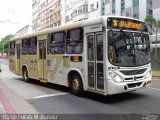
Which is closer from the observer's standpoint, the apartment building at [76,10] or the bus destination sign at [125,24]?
the bus destination sign at [125,24]

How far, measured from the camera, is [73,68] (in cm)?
1029

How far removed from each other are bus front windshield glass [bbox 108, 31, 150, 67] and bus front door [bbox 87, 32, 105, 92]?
1.20 feet

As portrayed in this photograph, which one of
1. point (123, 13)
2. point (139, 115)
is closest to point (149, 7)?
point (123, 13)

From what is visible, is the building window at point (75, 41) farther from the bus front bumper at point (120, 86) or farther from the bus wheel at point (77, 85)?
the bus front bumper at point (120, 86)

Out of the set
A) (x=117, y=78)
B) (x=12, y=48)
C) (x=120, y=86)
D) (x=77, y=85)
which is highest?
(x=12, y=48)

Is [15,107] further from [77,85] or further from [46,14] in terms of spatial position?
[46,14]

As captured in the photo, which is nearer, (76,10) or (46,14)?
(76,10)

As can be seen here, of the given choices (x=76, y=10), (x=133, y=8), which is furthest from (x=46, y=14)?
(x=133, y=8)

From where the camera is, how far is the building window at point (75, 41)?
9.85 m

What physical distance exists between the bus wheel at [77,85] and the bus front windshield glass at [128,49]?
76.8 inches

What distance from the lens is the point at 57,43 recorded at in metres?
11.5

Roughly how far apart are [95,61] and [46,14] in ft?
275

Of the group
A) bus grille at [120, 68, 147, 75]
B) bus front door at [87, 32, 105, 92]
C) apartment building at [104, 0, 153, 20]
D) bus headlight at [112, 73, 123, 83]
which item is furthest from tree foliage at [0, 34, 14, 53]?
bus headlight at [112, 73, 123, 83]

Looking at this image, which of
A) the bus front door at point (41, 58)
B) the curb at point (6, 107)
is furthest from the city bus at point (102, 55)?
the curb at point (6, 107)
